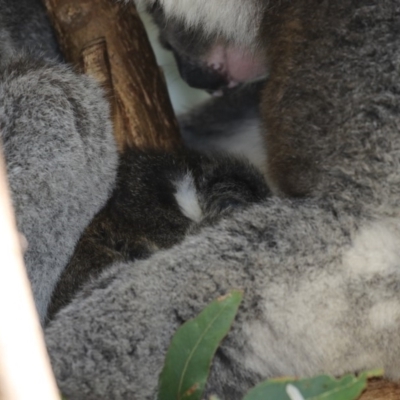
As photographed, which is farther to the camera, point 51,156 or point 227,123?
point 227,123

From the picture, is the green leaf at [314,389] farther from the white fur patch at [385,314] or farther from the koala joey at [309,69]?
the koala joey at [309,69]

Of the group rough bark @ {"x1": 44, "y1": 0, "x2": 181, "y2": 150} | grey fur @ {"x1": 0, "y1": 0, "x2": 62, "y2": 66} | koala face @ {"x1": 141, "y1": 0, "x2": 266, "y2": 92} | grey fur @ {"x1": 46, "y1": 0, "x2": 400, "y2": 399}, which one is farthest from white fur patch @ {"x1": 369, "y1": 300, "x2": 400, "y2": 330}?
grey fur @ {"x1": 0, "y1": 0, "x2": 62, "y2": 66}

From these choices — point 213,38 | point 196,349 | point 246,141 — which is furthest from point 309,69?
point 246,141

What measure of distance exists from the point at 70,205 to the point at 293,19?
32.4 inches

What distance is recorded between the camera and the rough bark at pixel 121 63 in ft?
9.66

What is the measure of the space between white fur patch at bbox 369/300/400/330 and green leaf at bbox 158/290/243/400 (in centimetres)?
40

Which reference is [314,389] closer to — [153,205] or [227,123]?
[153,205]

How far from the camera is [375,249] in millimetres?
2160

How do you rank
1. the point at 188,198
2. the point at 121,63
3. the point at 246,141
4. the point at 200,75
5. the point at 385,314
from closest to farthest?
1. the point at 385,314
2. the point at 188,198
3. the point at 121,63
4. the point at 200,75
5. the point at 246,141

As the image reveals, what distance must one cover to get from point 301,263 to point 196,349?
1.22 feet

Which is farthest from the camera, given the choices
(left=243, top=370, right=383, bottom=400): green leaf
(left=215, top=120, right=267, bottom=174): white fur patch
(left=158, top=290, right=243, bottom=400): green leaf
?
(left=215, top=120, right=267, bottom=174): white fur patch

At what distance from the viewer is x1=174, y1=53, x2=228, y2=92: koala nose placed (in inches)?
126

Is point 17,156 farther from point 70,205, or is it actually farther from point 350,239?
point 350,239

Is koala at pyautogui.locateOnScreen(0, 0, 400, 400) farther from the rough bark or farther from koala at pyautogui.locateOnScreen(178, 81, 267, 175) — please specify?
koala at pyautogui.locateOnScreen(178, 81, 267, 175)
